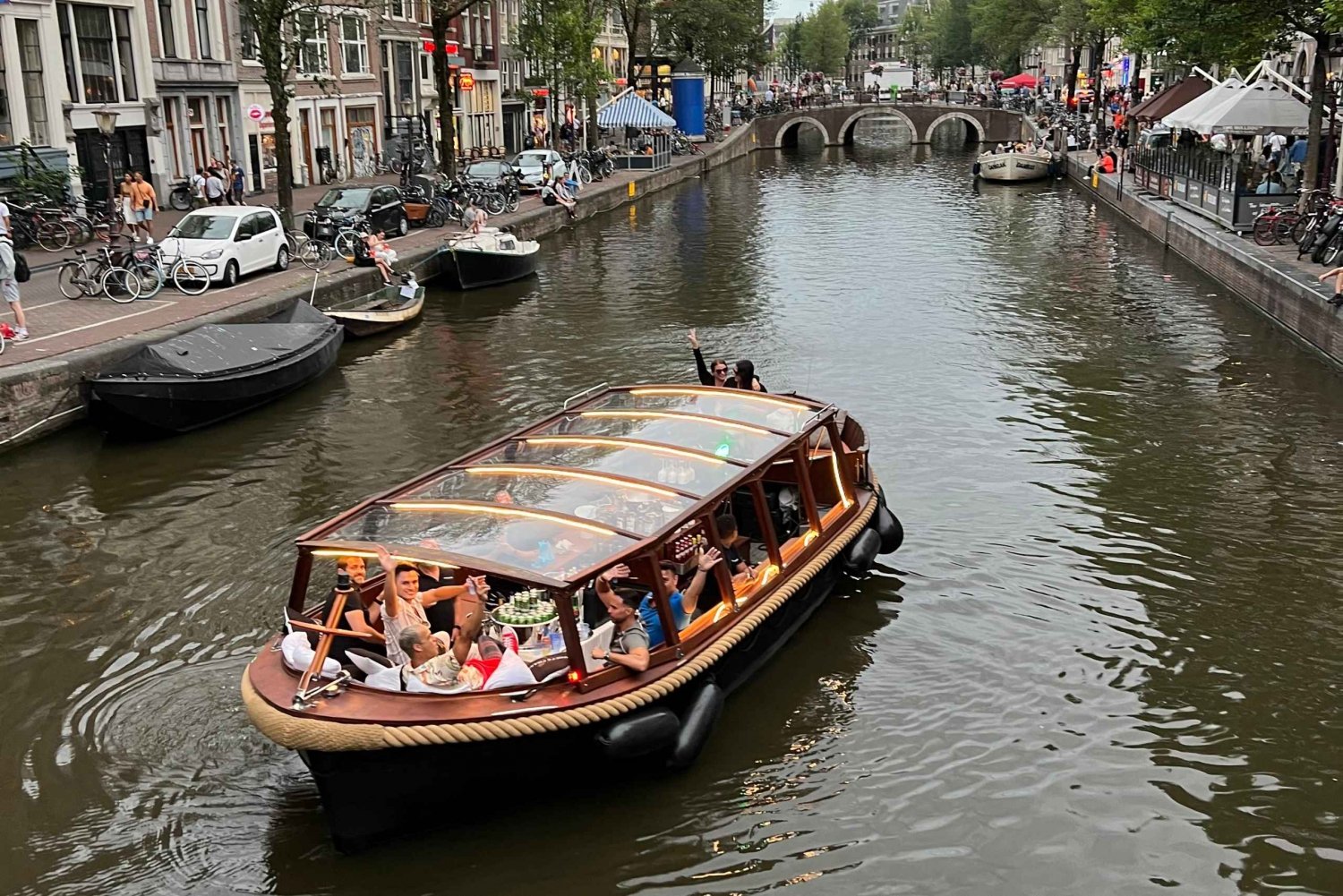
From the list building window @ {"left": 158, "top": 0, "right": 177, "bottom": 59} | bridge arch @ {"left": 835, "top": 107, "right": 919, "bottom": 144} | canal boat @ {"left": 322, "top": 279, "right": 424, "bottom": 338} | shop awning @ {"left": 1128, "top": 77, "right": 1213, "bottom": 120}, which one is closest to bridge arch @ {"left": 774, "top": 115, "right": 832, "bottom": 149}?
bridge arch @ {"left": 835, "top": 107, "right": 919, "bottom": 144}

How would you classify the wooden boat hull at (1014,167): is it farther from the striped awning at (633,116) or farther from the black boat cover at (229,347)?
the black boat cover at (229,347)

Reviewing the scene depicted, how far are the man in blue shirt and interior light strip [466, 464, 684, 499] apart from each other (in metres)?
0.55

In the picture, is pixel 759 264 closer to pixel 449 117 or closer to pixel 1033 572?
pixel 449 117

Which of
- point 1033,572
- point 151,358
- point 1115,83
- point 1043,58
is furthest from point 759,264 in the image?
point 1043,58

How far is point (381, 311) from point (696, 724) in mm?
16928

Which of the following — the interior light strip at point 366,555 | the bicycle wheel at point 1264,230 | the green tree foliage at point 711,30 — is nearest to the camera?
the interior light strip at point 366,555

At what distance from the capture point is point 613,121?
5394 cm

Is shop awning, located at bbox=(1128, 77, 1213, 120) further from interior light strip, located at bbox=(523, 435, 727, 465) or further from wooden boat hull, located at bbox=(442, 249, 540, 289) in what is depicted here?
interior light strip, located at bbox=(523, 435, 727, 465)

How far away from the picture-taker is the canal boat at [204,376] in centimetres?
1678

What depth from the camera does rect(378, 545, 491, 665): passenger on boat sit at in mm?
8242

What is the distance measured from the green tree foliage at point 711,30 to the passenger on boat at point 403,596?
7007 centimetres

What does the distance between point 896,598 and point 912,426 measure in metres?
5.52

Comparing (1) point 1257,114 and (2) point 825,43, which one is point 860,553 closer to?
(1) point 1257,114

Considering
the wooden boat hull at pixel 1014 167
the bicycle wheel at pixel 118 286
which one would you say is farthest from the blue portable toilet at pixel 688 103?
the bicycle wheel at pixel 118 286
